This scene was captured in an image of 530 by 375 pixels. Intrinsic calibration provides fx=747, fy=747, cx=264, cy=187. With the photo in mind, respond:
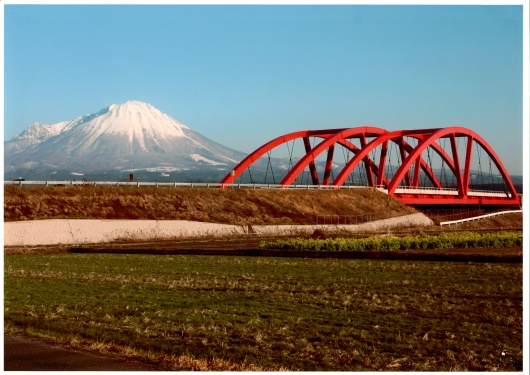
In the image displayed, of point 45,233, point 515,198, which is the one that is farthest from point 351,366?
point 515,198

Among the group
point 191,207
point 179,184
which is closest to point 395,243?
point 191,207

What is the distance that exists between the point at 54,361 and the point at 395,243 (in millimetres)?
26020

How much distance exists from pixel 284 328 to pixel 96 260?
1982 centimetres

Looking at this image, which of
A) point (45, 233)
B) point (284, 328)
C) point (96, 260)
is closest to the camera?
point (284, 328)

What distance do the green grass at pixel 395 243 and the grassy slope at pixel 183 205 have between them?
71.6ft

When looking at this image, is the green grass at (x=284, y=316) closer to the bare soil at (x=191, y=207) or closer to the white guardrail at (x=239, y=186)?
the bare soil at (x=191, y=207)

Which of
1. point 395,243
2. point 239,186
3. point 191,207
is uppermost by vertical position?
point 239,186

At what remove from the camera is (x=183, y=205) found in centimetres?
6347

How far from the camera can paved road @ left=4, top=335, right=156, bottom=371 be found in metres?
11.3

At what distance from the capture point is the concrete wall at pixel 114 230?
46.6 m

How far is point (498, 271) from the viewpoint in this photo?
24.4 m

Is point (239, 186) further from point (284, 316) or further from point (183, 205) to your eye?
point (284, 316)

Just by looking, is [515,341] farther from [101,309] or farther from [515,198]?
[515,198]

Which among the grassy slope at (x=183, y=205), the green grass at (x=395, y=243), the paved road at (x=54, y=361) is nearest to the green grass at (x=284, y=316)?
the paved road at (x=54, y=361)
